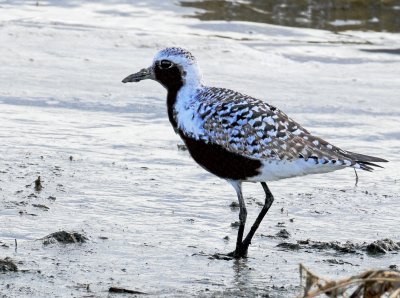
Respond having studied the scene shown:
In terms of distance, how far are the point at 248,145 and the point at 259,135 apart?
3.7 inches

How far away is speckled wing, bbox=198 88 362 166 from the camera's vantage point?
6828mm

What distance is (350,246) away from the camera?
707 cm

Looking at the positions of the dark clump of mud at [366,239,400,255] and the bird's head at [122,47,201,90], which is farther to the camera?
the bird's head at [122,47,201,90]

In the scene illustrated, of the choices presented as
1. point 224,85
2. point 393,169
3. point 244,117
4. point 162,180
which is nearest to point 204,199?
point 162,180

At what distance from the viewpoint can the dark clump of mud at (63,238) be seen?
6.79 metres

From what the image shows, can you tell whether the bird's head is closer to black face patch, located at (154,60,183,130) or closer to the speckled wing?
black face patch, located at (154,60,183,130)

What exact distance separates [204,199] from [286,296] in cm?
203

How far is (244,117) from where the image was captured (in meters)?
6.90

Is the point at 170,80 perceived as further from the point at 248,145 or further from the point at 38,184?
the point at 38,184

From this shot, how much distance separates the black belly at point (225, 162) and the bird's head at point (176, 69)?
494mm

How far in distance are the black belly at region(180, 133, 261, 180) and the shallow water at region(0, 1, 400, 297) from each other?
0.51m

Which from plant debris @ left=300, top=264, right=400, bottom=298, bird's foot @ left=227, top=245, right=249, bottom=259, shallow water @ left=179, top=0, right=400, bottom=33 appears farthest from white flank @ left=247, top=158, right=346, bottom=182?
shallow water @ left=179, top=0, right=400, bottom=33

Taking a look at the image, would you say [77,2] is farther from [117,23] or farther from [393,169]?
[393,169]

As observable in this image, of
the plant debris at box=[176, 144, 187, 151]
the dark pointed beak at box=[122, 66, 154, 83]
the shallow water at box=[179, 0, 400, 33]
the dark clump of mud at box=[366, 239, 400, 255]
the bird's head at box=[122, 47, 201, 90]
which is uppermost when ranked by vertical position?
the bird's head at box=[122, 47, 201, 90]
